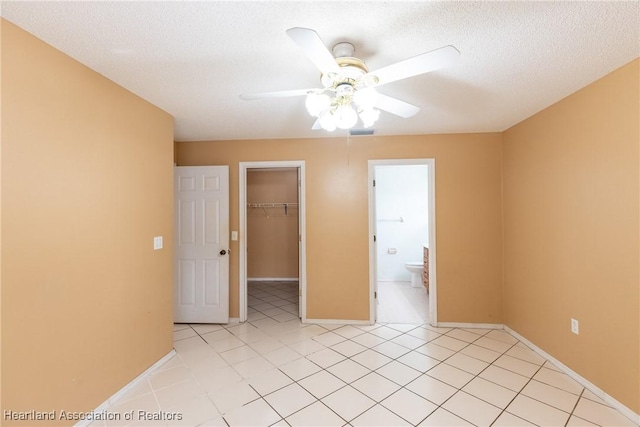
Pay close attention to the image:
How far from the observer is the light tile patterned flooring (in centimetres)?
183

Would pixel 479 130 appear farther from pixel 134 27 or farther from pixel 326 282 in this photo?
pixel 134 27

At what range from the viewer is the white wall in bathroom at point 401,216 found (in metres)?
5.33

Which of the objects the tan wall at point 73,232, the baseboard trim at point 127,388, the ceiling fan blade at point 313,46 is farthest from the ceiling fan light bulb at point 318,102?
the baseboard trim at point 127,388

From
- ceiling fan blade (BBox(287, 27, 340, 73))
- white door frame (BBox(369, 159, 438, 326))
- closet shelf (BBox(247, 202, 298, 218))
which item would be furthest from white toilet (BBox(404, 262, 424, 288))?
ceiling fan blade (BBox(287, 27, 340, 73))

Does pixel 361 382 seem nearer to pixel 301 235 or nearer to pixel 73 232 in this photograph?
pixel 301 235

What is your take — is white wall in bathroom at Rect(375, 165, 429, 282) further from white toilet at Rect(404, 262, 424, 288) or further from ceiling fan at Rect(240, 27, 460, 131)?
ceiling fan at Rect(240, 27, 460, 131)

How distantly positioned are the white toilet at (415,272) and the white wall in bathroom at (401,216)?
1.02 feet

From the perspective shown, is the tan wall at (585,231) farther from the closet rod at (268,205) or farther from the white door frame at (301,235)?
the closet rod at (268,205)

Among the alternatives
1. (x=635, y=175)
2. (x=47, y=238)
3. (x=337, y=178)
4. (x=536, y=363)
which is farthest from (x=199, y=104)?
(x=536, y=363)

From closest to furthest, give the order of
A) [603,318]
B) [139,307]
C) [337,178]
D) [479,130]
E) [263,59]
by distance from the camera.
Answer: [263,59]
[603,318]
[139,307]
[479,130]
[337,178]

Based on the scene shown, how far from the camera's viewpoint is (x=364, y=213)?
340 centimetres

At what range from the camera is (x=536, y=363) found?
248 centimetres

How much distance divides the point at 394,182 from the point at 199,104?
388 centimetres

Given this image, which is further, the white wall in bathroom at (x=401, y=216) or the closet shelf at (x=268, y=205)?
the closet shelf at (x=268, y=205)
